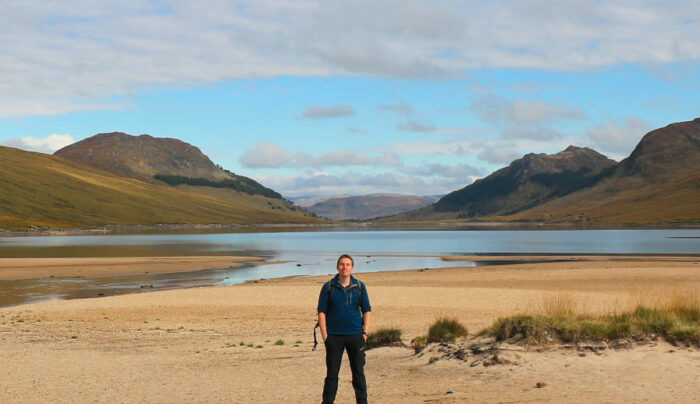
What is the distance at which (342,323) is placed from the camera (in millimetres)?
12047

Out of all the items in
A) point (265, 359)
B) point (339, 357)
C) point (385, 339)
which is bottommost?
point (265, 359)

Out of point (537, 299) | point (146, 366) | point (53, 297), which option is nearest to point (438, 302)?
point (537, 299)

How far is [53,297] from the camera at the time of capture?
43.8 m

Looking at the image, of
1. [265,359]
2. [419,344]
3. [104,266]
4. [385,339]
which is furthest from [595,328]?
[104,266]

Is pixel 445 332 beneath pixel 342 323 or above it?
beneath

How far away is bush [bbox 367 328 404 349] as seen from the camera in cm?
1989

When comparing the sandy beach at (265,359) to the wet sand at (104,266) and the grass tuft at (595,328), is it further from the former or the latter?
the wet sand at (104,266)

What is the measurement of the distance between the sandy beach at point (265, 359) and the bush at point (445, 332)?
3.23ft

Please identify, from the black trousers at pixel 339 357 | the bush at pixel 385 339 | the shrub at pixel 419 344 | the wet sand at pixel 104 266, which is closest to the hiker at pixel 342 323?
the black trousers at pixel 339 357

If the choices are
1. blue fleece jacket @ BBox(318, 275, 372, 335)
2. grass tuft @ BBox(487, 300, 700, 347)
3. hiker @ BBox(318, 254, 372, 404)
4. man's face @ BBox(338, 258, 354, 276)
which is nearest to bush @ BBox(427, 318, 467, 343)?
grass tuft @ BBox(487, 300, 700, 347)

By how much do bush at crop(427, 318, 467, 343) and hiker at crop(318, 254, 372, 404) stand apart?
6.76 meters

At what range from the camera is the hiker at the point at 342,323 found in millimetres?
12047

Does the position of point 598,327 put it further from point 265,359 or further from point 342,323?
point 265,359

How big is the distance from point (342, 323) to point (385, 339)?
27.3ft
